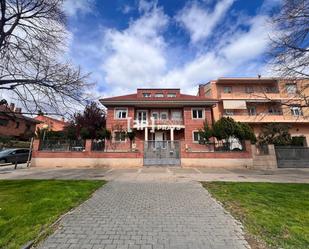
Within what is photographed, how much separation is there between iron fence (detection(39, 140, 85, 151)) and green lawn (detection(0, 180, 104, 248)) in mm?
10757

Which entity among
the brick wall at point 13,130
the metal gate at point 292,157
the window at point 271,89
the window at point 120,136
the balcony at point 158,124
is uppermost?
the window at point 271,89

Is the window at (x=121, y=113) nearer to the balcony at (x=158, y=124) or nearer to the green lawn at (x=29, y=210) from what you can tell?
the balcony at (x=158, y=124)

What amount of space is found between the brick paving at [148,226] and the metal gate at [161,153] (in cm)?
1136

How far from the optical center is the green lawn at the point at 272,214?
11.7 ft

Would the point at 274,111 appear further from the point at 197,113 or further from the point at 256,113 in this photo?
the point at 197,113

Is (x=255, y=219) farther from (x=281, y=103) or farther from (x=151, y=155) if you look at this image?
(x=151, y=155)

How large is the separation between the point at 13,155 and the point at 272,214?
24462 millimetres

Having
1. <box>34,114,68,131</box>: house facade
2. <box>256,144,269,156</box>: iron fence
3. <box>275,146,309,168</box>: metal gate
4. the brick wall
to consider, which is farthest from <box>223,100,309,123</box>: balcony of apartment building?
the brick wall

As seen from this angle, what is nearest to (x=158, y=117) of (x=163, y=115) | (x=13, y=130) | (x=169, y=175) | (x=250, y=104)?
(x=163, y=115)

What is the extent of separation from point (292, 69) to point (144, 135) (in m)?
19.8

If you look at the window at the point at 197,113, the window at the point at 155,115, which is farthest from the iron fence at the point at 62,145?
the window at the point at 197,113

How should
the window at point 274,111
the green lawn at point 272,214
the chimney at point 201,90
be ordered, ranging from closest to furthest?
the green lawn at point 272,214 → the window at point 274,111 → the chimney at point 201,90

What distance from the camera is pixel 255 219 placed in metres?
4.51

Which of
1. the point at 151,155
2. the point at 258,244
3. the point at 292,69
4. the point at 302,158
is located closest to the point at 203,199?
the point at 258,244
